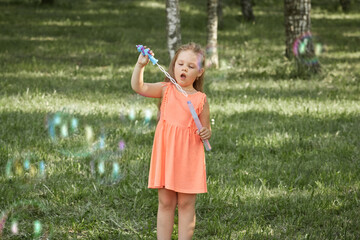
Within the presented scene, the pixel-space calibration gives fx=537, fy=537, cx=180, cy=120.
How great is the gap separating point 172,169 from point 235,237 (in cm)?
95

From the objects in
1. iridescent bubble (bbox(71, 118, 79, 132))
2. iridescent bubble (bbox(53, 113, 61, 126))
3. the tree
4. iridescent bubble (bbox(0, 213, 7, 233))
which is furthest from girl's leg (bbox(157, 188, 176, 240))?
the tree

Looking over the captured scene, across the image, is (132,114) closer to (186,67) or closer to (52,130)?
(52,130)

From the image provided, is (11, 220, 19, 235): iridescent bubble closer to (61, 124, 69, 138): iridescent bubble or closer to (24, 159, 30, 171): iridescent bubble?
(24, 159, 30, 171): iridescent bubble

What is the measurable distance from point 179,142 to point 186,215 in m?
0.53

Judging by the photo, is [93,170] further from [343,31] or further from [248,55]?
[343,31]

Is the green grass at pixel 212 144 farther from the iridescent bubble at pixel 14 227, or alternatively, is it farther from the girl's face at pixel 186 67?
the girl's face at pixel 186 67

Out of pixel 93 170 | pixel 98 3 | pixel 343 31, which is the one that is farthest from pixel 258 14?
pixel 93 170

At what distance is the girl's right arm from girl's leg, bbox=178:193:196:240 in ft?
2.35

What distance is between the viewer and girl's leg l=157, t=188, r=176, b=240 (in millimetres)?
3619

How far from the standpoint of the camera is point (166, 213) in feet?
12.0

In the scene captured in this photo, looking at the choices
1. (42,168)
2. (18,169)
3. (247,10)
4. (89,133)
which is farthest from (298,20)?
(247,10)

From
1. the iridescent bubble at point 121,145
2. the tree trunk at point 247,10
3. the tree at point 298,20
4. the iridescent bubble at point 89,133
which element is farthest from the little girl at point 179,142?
the tree trunk at point 247,10

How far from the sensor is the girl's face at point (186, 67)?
3.55 meters

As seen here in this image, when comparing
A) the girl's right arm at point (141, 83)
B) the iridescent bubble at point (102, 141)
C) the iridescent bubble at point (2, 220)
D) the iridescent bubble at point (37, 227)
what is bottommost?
the iridescent bubble at point (37, 227)
